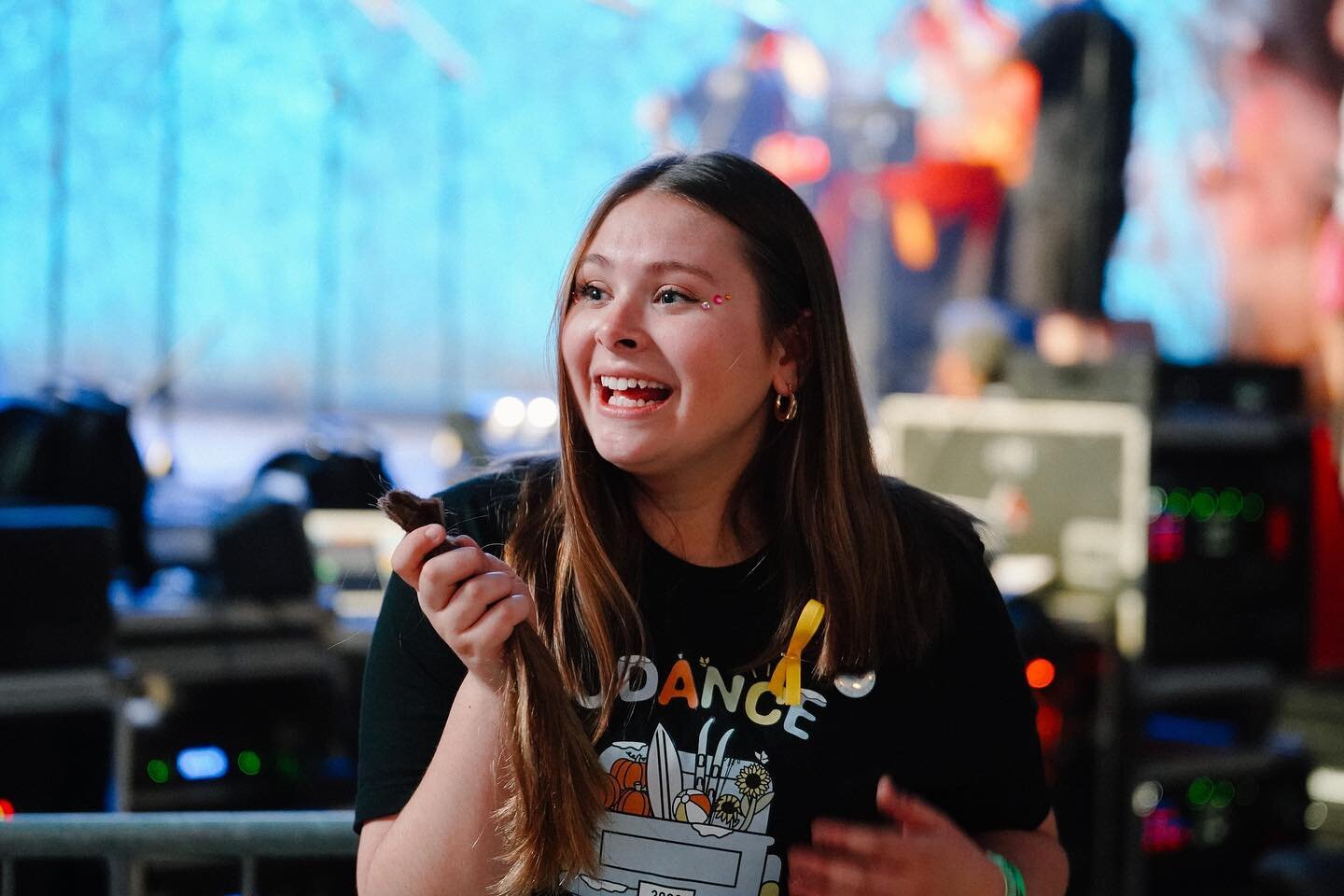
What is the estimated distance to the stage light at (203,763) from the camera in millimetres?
2609

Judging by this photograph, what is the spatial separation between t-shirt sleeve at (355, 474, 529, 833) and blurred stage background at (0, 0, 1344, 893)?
4.72ft

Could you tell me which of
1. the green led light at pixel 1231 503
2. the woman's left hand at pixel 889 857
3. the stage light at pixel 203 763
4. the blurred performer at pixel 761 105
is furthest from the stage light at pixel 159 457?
the woman's left hand at pixel 889 857

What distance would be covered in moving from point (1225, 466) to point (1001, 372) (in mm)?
616

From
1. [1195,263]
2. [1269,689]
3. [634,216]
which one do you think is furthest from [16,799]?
Answer: [1195,263]

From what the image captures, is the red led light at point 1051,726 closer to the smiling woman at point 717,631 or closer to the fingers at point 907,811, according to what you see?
the smiling woman at point 717,631

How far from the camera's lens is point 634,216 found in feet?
4.04

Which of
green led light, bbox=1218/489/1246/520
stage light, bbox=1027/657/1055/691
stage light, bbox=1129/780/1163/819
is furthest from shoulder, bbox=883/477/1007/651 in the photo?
green led light, bbox=1218/489/1246/520

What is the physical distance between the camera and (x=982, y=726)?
128 centimetres

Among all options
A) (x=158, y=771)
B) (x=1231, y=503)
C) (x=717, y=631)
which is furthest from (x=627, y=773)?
(x=1231, y=503)

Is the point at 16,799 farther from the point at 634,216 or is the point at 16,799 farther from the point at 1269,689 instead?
the point at 1269,689

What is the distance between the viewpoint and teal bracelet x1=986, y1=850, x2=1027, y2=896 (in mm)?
1205

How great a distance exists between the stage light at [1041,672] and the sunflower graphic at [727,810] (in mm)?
1993

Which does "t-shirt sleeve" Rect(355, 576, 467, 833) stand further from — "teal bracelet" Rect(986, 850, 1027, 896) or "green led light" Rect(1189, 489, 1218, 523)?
"green led light" Rect(1189, 489, 1218, 523)

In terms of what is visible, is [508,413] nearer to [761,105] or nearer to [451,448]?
[451,448]
